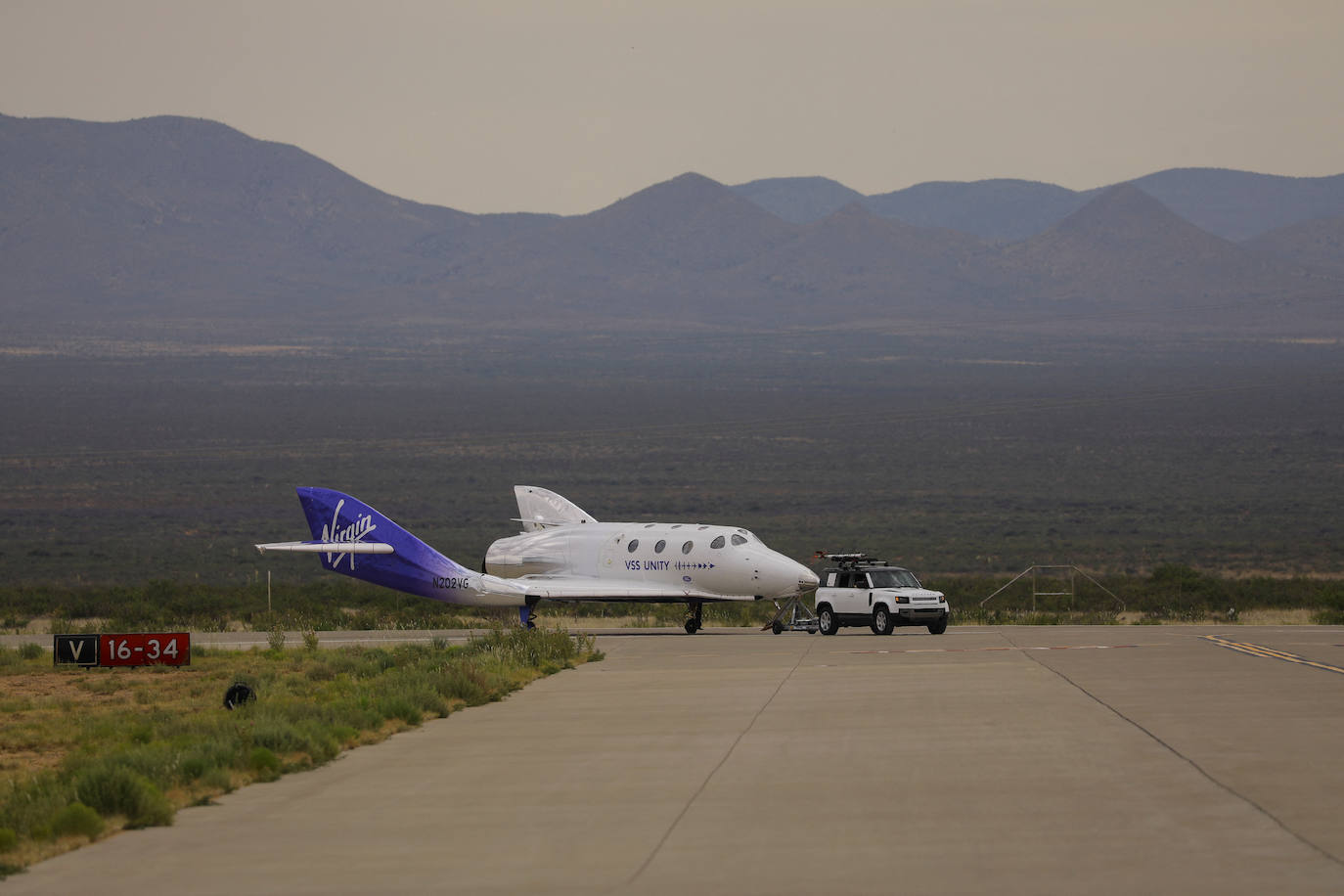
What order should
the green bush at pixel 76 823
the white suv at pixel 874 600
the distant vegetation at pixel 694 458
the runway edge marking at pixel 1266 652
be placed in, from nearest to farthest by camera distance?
the green bush at pixel 76 823
the runway edge marking at pixel 1266 652
the white suv at pixel 874 600
the distant vegetation at pixel 694 458

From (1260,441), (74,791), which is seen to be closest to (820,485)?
(1260,441)

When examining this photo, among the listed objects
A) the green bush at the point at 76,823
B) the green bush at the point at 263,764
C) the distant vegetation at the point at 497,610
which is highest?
the green bush at the point at 76,823

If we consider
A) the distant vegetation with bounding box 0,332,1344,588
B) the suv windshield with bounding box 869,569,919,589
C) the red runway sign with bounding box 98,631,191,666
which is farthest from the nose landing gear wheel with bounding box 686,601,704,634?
the distant vegetation with bounding box 0,332,1344,588

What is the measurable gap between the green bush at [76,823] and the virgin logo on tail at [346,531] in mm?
26310

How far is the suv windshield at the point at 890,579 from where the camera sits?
36312 mm

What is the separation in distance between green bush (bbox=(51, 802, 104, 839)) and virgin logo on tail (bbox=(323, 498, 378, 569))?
2631 cm

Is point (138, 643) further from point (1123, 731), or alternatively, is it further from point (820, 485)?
point (820, 485)

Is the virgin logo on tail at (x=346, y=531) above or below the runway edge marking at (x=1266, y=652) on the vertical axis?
above

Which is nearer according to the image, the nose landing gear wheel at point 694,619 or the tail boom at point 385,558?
the nose landing gear wheel at point 694,619

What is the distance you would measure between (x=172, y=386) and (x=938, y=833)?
544ft

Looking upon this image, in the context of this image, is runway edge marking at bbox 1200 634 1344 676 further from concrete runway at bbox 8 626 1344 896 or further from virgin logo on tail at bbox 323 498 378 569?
virgin logo on tail at bbox 323 498 378 569

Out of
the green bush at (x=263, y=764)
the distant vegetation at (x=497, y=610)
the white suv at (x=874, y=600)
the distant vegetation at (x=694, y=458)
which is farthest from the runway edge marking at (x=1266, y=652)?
the distant vegetation at (x=694, y=458)

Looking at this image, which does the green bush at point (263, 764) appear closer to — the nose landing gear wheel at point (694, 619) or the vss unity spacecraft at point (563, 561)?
the vss unity spacecraft at point (563, 561)

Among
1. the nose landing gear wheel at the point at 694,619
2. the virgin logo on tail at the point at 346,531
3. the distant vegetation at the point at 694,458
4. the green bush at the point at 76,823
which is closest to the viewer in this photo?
the green bush at the point at 76,823
